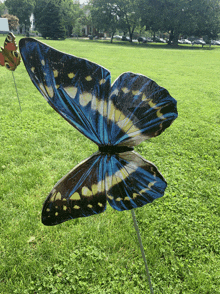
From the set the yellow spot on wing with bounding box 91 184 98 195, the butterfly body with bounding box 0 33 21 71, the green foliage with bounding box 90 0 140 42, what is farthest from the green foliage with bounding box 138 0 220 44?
the yellow spot on wing with bounding box 91 184 98 195

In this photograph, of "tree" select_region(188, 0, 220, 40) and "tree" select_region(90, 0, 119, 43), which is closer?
"tree" select_region(188, 0, 220, 40)

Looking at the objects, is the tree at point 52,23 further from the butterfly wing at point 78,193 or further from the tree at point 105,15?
the butterfly wing at point 78,193

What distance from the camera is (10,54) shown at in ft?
12.2

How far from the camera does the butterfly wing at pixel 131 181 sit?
34.6 inches

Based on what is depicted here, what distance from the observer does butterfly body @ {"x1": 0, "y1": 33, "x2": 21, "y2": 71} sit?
11.5 ft

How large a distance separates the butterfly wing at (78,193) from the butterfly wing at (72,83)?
14 centimetres

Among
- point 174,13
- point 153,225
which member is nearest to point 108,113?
point 153,225

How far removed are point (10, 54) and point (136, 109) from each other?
3.78 meters

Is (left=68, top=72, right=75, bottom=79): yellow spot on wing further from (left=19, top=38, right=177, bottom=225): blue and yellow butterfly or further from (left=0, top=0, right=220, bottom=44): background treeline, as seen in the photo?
(left=0, top=0, right=220, bottom=44): background treeline

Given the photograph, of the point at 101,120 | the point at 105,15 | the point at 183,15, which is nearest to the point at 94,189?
the point at 101,120

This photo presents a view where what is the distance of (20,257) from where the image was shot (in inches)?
75.7

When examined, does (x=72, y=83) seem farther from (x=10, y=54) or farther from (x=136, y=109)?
(x=10, y=54)

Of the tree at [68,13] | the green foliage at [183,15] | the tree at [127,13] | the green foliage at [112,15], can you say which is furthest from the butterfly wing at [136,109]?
the tree at [68,13]

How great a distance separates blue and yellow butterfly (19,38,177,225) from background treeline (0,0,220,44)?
35.7 metres
